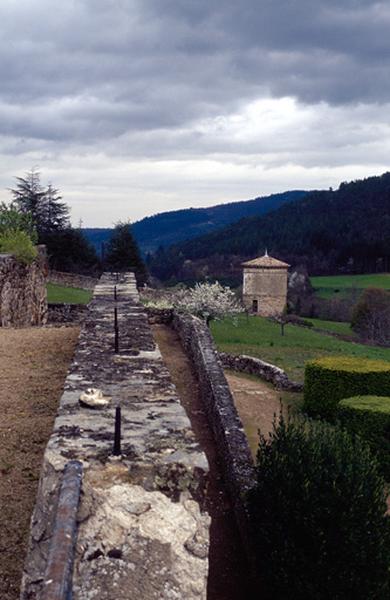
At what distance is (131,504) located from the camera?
271cm

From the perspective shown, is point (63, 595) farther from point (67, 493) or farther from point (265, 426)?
point (265, 426)

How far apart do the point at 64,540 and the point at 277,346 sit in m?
23.1

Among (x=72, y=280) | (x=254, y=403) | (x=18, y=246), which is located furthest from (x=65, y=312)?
(x=72, y=280)

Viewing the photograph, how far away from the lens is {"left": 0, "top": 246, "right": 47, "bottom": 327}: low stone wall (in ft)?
39.9

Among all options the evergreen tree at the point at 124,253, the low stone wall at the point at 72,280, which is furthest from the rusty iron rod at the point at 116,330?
the evergreen tree at the point at 124,253

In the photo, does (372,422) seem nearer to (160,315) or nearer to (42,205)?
(160,315)

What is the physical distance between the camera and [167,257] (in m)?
96.8

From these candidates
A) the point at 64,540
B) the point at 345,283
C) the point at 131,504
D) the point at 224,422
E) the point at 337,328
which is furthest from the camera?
the point at 345,283

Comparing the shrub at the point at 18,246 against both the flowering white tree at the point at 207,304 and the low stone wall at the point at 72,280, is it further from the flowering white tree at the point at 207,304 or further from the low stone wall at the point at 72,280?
the low stone wall at the point at 72,280

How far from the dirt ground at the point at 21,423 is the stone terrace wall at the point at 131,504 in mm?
768

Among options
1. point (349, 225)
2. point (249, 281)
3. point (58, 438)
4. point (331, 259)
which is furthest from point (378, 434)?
point (349, 225)

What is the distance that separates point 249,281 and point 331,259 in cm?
3759

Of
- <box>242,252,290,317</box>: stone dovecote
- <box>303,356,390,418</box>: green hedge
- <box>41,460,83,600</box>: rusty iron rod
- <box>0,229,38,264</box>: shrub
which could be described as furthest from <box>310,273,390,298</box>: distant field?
<box>41,460,83,600</box>: rusty iron rod

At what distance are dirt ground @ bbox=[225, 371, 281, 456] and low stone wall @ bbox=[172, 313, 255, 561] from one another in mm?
1246
